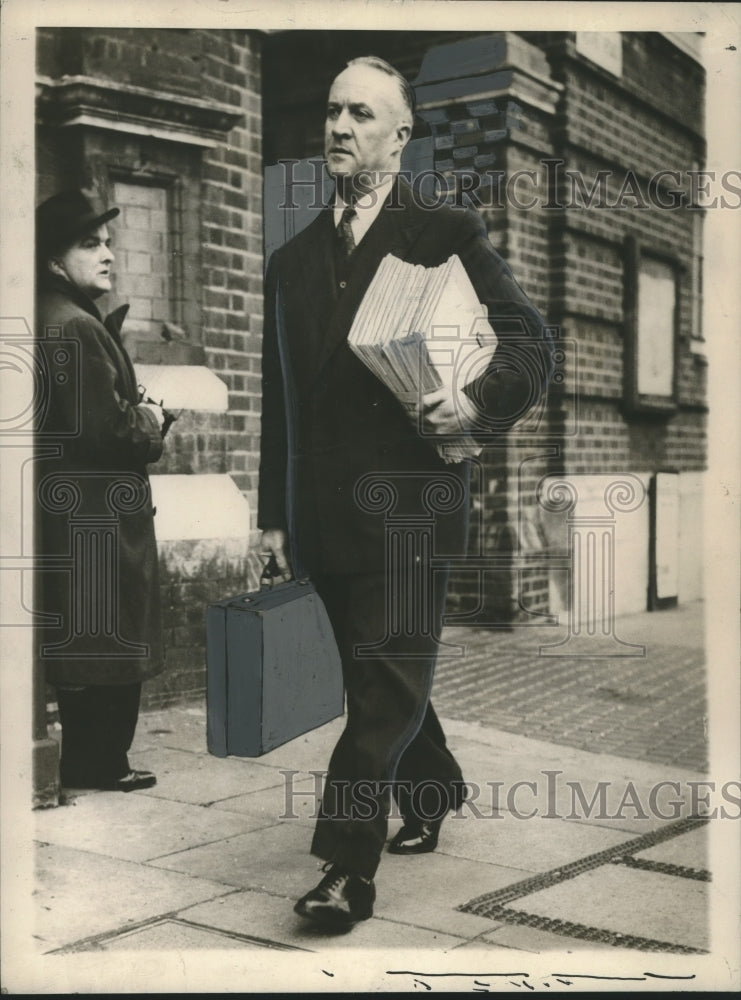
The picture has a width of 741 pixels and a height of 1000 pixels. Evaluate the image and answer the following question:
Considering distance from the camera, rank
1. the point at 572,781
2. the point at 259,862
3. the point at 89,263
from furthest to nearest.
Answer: the point at 572,781 → the point at 89,263 → the point at 259,862

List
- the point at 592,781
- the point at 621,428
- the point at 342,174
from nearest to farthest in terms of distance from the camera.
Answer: the point at 342,174 → the point at 592,781 → the point at 621,428

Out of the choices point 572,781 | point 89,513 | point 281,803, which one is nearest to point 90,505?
point 89,513

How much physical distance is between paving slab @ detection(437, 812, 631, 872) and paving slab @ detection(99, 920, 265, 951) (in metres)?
0.87

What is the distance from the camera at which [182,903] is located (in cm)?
374

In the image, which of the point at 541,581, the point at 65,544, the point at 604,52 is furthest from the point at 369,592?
the point at 604,52

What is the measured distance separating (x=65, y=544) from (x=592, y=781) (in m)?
2.13

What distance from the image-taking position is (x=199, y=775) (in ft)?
15.5

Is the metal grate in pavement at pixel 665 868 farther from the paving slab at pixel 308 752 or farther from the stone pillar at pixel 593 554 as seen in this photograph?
the paving slab at pixel 308 752

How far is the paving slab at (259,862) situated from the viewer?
388cm

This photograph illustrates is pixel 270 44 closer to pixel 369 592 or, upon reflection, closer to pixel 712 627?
pixel 369 592

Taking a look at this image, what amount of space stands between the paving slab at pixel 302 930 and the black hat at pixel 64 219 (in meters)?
2.28

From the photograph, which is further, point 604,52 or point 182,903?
point 604,52

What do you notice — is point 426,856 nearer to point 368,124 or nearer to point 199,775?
point 199,775

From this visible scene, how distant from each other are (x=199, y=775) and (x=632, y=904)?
1.67 meters
